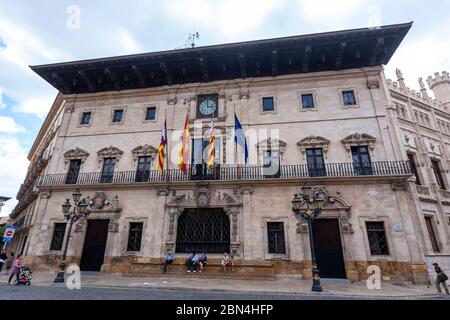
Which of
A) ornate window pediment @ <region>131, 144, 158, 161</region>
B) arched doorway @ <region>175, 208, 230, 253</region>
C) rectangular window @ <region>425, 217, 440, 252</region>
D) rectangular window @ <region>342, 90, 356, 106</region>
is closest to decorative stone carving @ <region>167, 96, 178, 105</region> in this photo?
ornate window pediment @ <region>131, 144, 158, 161</region>

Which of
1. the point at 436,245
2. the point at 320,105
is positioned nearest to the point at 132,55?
the point at 320,105

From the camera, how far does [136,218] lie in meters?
15.8

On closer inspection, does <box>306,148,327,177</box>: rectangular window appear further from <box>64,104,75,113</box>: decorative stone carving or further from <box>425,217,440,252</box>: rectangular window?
<box>64,104,75,113</box>: decorative stone carving

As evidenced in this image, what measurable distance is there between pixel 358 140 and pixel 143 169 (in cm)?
1453

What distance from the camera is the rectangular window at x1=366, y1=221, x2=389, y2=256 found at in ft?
43.6

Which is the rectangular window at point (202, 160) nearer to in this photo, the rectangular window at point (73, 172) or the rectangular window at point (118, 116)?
the rectangular window at point (118, 116)

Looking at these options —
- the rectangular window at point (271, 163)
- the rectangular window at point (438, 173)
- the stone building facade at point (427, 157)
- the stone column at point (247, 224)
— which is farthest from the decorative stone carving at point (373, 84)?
the stone column at point (247, 224)

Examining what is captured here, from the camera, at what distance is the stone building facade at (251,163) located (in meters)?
13.8

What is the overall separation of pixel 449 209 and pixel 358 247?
9738mm

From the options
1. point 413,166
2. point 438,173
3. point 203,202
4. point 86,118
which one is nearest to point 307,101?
point 413,166

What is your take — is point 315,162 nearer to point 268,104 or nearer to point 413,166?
point 268,104
